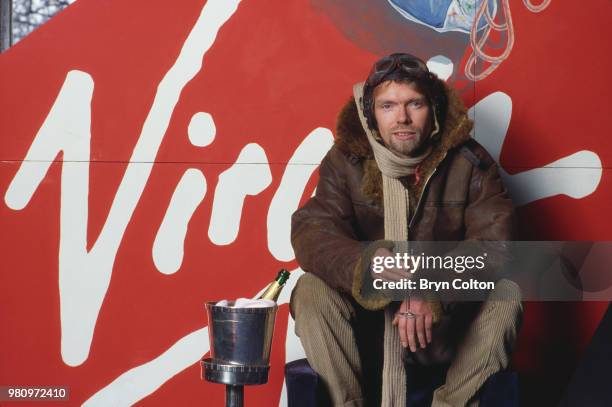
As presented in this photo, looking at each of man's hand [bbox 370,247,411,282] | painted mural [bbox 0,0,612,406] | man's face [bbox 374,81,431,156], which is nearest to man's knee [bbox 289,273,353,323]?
man's hand [bbox 370,247,411,282]

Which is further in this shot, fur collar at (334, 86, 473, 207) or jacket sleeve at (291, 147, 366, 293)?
fur collar at (334, 86, 473, 207)

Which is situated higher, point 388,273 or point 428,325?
point 388,273

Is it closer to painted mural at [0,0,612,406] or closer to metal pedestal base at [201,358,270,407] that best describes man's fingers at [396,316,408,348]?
metal pedestal base at [201,358,270,407]

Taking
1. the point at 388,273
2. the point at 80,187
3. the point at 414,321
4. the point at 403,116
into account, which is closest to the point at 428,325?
the point at 414,321

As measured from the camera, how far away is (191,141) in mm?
3637

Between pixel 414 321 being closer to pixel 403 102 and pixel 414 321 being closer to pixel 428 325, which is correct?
pixel 428 325

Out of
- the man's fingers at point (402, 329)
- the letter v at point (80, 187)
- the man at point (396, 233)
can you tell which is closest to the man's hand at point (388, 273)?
the man at point (396, 233)

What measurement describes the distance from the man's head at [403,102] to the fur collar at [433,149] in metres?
0.05

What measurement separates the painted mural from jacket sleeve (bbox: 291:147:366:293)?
1.65 feet

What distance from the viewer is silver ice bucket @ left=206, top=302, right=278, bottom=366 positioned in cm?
266

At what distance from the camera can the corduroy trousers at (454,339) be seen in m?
2.70

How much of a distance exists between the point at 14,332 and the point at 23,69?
1062mm

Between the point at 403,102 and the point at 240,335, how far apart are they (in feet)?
3.25

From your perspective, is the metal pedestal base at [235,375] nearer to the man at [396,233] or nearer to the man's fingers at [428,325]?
the man at [396,233]
